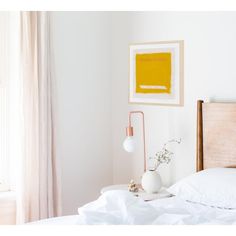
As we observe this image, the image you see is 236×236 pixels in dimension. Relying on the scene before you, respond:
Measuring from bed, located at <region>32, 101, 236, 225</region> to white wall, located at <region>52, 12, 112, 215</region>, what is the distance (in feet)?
3.16

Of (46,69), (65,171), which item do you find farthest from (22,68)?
(65,171)

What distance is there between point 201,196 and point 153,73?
1.20 metres

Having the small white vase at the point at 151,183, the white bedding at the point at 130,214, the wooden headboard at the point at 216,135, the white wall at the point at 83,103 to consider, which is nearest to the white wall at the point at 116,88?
the white wall at the point at 83,103

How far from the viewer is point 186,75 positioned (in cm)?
328

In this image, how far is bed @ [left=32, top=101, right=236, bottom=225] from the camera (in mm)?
1867

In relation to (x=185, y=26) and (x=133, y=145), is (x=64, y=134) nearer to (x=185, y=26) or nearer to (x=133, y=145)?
(x=133, y=145)

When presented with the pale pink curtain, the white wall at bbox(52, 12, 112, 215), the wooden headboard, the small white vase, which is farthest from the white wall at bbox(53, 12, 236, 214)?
the small white vase

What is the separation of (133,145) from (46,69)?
0.83 m

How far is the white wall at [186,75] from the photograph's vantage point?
3053 mm

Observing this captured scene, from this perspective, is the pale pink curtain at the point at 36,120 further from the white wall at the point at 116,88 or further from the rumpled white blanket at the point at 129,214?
the rumpled white blanket at the point at 129,214

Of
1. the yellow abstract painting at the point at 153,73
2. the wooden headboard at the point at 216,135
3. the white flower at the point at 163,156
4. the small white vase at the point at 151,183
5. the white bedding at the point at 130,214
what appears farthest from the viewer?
the yellow abstract painting at the point at 153,73

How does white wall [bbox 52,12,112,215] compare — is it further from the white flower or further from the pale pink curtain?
the white flower

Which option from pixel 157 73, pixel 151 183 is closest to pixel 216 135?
pixel 151 183

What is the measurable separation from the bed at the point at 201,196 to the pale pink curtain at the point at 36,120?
88 cm
